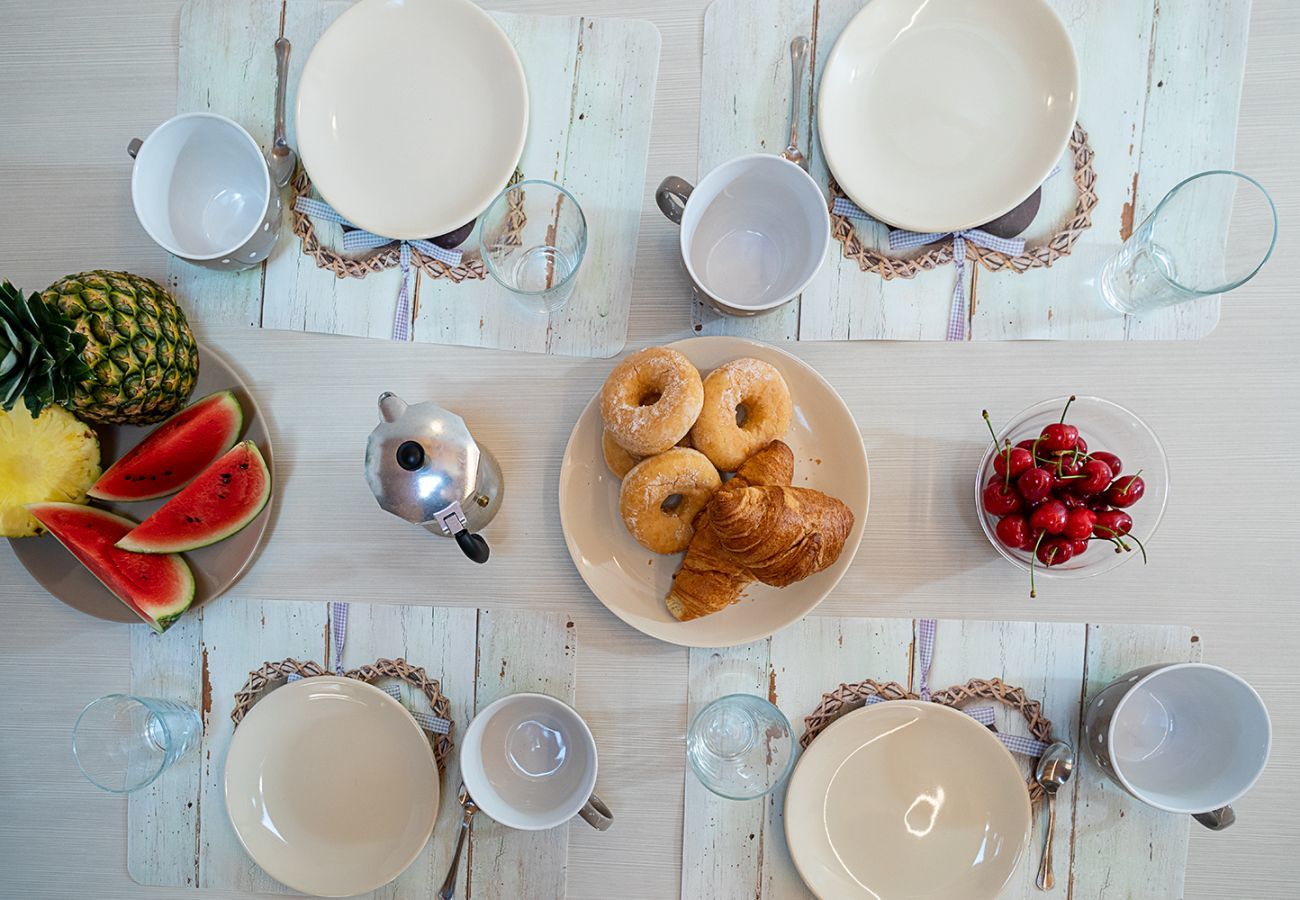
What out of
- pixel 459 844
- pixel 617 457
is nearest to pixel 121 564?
pixel 459 844

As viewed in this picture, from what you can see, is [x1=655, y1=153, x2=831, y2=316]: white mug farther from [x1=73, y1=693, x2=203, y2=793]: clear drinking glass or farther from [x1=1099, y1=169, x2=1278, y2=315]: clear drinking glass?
[x1=73, y1=693, x2=203, y2=793]: clear drinking glass

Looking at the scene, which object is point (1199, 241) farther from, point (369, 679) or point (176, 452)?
point (176, 452)

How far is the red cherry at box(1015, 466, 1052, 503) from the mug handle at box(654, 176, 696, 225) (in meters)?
0.69

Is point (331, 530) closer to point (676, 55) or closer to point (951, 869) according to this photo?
point (676, 55)

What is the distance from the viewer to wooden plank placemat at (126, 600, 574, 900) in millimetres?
1416

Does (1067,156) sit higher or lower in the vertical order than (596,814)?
higher

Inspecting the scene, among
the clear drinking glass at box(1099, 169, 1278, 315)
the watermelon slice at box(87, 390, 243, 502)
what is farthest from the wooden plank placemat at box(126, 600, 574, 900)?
the clear drinking glass at box(1099, 169, 1278, 315)

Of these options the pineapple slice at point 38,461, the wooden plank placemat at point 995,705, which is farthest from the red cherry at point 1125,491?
the pineapple slice at point 38,461

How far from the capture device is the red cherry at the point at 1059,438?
1237 mm

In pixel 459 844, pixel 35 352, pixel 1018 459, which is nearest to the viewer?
pixel 35 352

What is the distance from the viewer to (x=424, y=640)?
1438mm

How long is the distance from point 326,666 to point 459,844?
1.28 ft

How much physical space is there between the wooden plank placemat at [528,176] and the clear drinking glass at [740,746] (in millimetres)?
653

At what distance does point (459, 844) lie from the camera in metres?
1.36
